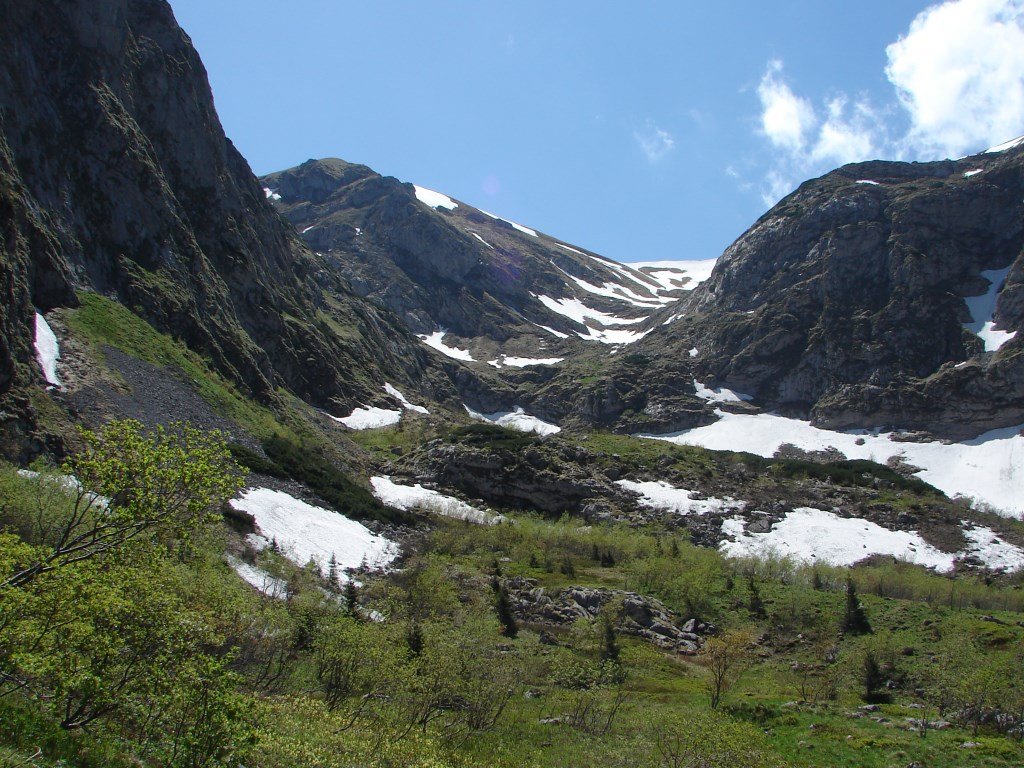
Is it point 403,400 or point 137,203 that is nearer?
point 137,203

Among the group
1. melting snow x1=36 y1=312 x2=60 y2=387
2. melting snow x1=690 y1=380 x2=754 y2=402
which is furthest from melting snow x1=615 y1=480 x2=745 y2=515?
melting snow x1=36 y1=312 x2=60 y2=387

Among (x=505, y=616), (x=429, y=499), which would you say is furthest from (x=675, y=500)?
(x=505, y=616)

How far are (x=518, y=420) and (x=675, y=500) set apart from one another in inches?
3513

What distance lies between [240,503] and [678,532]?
211 ft

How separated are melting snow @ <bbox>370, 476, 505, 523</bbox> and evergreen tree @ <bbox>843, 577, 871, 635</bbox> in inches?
1992

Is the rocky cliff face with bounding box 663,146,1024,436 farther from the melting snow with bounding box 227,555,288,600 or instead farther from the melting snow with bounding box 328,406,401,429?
the melting snow with bounding box 227,555,288,600

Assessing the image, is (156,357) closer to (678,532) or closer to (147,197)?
(147,197)

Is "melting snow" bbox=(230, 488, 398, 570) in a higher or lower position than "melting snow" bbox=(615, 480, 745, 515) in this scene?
→ lower

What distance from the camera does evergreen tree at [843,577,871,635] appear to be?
51000mm

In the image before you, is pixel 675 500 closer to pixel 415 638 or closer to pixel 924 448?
pixel 415 638

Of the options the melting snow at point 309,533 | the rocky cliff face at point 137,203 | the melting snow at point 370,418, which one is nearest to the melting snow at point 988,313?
the melting snow at point 370,418

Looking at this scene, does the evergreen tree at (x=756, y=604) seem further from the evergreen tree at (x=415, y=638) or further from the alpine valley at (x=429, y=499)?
the evergreen tree at (x=415, y=638)

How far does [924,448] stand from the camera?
148 metres

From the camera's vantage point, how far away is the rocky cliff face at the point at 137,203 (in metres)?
66.2
